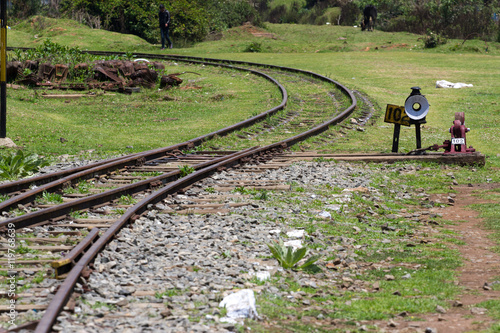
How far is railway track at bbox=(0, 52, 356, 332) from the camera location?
550 centimetres

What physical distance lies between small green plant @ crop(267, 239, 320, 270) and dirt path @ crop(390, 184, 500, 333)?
132cm

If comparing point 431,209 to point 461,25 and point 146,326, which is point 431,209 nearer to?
point 146,326

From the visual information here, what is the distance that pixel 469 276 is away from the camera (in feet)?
19.8

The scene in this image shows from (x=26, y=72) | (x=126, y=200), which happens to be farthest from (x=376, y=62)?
(x=126, y=200)

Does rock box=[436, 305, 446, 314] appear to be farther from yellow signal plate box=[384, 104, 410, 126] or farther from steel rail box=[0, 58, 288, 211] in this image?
yellow signal plate box=[384, 104, 410, 126]

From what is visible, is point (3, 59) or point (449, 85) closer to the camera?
point (3, 59)

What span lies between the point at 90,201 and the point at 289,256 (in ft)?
9.59

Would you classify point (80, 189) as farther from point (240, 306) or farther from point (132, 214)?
point (240, 306)

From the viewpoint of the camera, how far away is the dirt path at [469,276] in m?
4.85

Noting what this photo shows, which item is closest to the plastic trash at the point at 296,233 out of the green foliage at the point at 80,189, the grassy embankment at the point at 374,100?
the grassy embankment at the point at 374,100

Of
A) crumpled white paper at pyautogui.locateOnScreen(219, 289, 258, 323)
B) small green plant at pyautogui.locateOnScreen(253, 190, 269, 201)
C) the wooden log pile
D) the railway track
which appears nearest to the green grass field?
the railway track

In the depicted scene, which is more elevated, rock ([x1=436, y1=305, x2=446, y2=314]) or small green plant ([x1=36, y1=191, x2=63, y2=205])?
small green plant ([x1=36, y1=191, x2=63, y2=205])

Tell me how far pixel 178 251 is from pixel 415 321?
8.11ft

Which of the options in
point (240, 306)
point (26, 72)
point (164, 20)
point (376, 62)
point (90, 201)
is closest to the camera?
point (240, 306)
